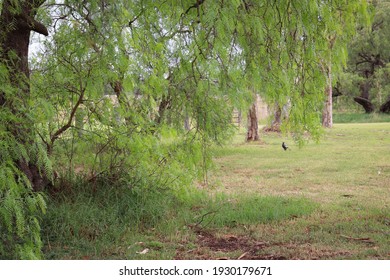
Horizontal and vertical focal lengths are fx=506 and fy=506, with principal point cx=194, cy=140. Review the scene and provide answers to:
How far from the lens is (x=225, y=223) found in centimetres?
583

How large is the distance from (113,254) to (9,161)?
1.47 metres

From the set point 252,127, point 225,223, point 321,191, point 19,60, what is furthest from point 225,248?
point 252,127

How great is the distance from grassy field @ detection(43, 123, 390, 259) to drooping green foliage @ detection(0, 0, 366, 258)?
0.35 m

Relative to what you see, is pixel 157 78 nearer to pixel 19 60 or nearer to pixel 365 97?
pixel 19 60

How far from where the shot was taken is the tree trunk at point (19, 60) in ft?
14.2

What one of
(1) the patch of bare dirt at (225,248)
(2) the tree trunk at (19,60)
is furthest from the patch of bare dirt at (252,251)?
(2) the tree trunk at (19,60)

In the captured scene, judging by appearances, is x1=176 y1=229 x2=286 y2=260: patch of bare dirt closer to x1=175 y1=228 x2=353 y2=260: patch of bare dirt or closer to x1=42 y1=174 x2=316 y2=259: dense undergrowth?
x1=175 y1=228 x2=353 y2=260: patch of bare dirt

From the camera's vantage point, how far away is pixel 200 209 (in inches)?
254

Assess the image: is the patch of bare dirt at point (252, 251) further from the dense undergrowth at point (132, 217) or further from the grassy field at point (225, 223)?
the dense undergrowth at point (132, 217)

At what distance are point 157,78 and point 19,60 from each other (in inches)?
60.7

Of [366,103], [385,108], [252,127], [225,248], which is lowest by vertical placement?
[225,248]

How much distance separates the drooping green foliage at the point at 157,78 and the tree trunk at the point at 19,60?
3.8 inches

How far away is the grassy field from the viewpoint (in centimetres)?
475

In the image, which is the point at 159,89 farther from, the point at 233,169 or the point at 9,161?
the point at 233,169
